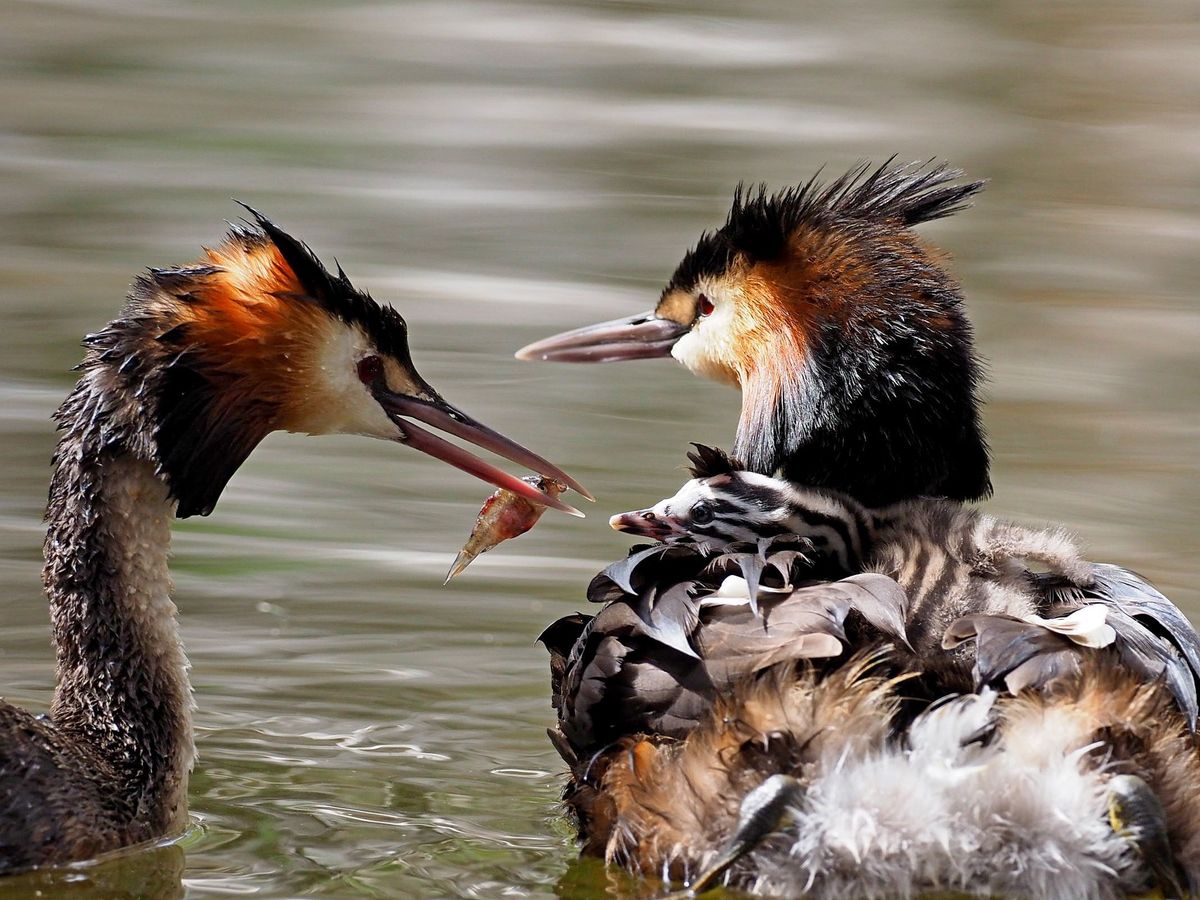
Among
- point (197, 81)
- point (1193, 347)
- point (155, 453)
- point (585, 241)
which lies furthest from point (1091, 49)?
point (155, 453)

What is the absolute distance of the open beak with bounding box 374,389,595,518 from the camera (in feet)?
14.6

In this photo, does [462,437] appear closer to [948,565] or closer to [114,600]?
[114,600]

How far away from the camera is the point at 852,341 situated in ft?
14.6

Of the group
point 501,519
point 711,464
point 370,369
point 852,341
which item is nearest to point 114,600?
point 370,369

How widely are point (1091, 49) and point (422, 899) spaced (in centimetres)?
654

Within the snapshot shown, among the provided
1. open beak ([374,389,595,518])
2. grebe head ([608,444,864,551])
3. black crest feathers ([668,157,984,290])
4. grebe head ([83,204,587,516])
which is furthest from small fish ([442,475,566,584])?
black crest feathers ([668,157,984,290])

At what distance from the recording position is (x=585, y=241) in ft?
25.7

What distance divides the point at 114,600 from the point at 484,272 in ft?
11.9

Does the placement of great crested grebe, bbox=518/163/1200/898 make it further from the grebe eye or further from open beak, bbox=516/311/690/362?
the grebe eye

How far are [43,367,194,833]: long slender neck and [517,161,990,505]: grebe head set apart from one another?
1384 mm

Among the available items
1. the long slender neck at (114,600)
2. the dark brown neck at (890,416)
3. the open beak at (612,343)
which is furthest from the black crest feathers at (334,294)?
the dark brown neck at (890,416)

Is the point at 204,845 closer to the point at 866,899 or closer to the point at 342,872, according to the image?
the point at 342,872

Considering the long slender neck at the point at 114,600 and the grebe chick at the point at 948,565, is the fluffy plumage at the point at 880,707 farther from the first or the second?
the long slender neck at the point at 114,600

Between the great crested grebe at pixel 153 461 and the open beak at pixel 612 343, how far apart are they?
3.37 feet
